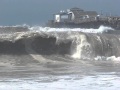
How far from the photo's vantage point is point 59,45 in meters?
24.6

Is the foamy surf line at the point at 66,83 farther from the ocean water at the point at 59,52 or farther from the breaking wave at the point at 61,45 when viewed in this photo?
the breaking wave at the point at 61,45

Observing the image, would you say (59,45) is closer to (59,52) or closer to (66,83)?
(59,52)

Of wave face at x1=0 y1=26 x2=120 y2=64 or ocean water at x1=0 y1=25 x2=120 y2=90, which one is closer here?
ocean water at x1=0 y1=25 x2=120 y2=90

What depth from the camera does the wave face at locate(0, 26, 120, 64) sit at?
23.4 meters

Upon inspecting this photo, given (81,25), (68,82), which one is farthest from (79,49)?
(81,25)

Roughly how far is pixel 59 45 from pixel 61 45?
0.12m

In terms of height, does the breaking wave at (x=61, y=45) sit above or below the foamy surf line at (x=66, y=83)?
above

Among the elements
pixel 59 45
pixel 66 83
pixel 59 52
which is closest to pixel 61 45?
pixel 59 45

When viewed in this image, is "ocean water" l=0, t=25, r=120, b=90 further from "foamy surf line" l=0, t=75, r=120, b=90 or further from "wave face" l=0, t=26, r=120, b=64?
"foamy surf line" l=0, t=75, r=120, b=90

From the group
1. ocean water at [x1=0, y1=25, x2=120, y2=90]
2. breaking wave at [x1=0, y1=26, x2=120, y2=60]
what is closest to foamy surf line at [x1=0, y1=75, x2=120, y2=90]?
ocean water at [x1=0, y1=25, x2=120, y2=90]

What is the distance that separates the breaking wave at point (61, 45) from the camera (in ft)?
76.7

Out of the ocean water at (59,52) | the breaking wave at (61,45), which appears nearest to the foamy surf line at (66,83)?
the ocean water at (59,52)

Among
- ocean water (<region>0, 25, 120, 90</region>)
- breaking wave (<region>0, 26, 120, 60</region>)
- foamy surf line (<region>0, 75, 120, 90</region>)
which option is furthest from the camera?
breaking wave (<region>0, 26, 120, 60</region>)

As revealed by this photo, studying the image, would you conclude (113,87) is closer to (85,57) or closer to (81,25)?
(85,57)
